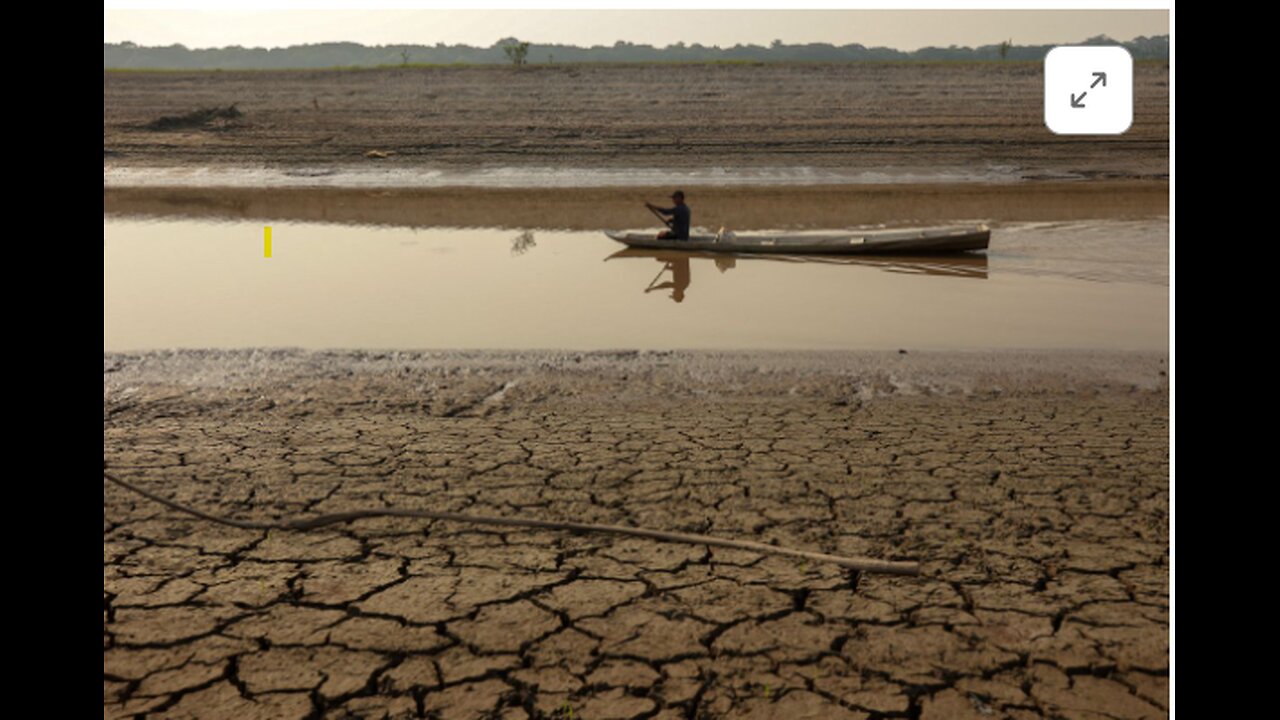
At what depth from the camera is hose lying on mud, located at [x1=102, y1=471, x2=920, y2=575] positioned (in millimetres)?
3879

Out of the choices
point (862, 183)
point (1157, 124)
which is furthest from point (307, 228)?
point (1157, 124)

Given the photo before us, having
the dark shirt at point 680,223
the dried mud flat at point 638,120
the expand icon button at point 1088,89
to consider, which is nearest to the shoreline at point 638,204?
the dried mud flat at point 638,120

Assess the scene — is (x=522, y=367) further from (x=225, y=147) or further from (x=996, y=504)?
(x=225, y=147)

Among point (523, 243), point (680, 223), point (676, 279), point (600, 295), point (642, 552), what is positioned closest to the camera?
point (642, 552)

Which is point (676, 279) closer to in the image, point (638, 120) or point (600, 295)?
point (600, 295)

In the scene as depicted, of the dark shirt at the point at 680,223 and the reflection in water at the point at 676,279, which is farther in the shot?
the dark shirt at the point at 680,223

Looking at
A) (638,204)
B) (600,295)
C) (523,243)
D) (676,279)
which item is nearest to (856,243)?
(676,279)

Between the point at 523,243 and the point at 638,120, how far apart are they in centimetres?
1316

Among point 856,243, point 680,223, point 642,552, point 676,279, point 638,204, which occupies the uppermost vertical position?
point 638,204

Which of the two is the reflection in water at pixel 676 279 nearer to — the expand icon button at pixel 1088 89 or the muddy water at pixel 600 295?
the muddy water at pixel 600 295

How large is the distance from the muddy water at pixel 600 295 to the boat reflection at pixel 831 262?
5 centimetres

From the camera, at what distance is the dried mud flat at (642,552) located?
314cm

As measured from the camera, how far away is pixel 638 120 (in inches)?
1048

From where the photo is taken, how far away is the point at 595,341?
8.21 meters
